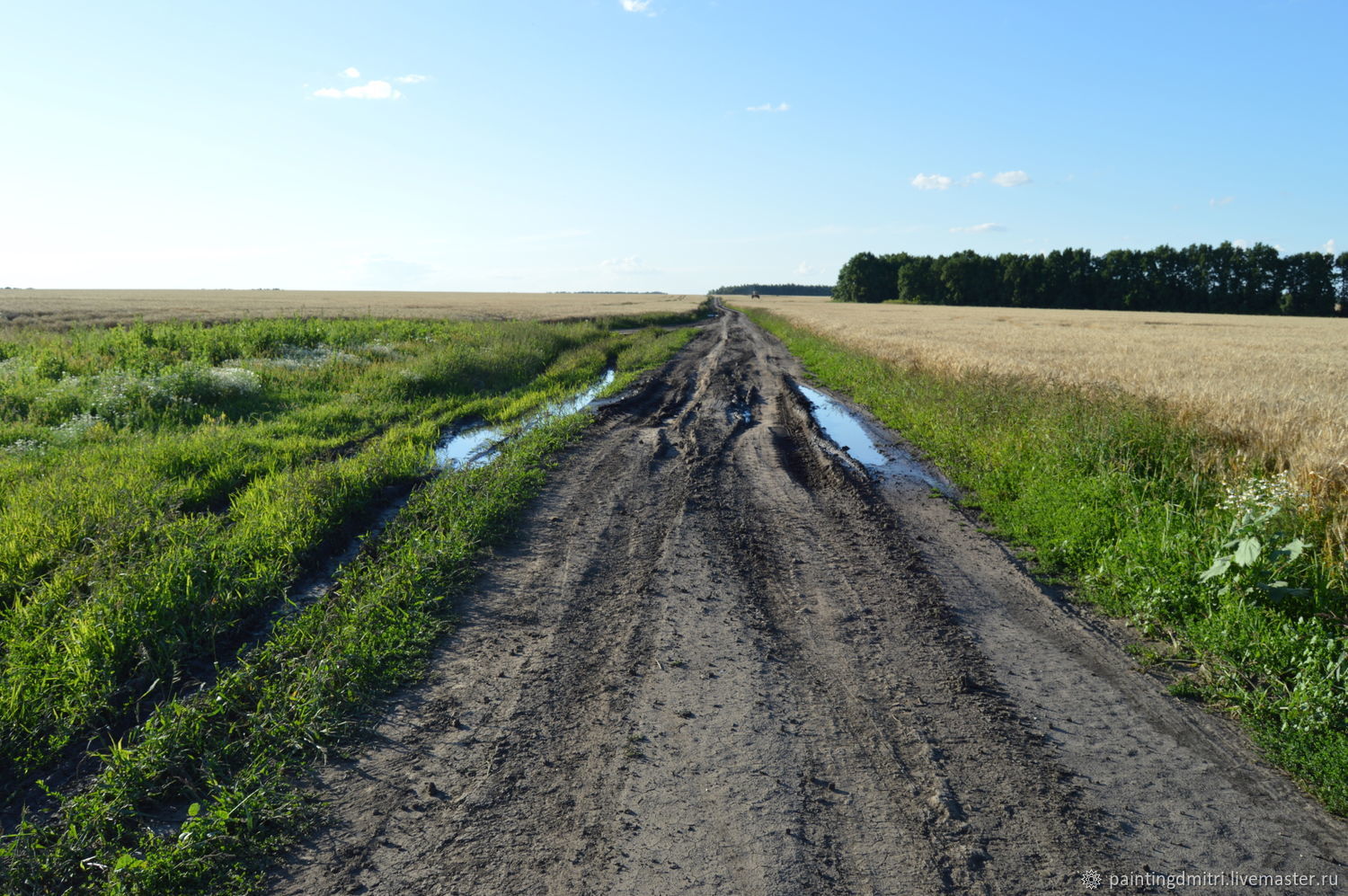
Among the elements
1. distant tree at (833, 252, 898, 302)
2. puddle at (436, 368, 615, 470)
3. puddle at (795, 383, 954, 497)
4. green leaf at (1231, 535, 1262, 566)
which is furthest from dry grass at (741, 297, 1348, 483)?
distant tree at (833, 252, 898, 302)

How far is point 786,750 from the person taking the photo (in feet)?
11.8

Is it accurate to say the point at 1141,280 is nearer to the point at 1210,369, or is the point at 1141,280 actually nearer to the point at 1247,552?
the point at 1210,369

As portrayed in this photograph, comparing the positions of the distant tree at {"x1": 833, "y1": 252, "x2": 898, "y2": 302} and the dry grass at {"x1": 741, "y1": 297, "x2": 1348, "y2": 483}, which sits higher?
the distant tree at {"x1": 833, "y1": 252, "x2": 898, "y2": 302}

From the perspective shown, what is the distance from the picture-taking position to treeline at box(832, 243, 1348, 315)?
73.7 m

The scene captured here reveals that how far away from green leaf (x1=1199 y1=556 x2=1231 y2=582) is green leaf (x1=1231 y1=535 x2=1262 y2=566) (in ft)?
0.22

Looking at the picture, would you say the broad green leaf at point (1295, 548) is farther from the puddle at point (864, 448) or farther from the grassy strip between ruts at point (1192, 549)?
the puddle at point (864, 448)

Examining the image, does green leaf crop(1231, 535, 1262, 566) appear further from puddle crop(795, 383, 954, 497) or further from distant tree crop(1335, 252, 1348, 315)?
distant tree crop(1335, 252, 1348, 315)

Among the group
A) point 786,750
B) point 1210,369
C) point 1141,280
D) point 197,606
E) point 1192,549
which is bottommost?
point 786,750

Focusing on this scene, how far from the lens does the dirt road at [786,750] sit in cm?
288

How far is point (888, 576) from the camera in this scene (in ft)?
19.3

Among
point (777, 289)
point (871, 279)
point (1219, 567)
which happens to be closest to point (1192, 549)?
point (1219, 567)

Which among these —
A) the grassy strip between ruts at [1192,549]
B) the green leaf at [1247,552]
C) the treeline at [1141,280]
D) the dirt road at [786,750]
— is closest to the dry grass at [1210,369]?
the grassy strip between ruts at [1192,549]

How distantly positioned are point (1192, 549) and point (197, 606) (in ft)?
24.0

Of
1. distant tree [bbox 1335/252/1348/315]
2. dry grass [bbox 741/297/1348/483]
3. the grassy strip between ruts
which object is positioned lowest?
the grassy strip between ruts
